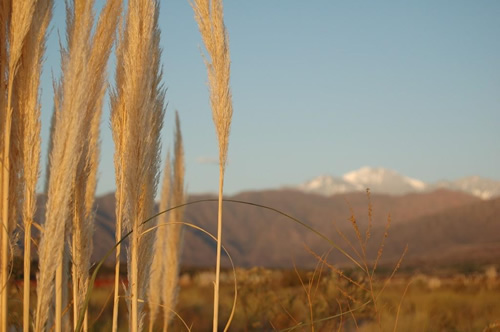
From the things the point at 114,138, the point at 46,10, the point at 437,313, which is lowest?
the point at 437,313

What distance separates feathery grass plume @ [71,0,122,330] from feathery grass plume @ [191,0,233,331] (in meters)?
A: 0.42

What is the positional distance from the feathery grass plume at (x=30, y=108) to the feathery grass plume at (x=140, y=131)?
34 cm

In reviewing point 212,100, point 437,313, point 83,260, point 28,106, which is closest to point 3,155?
point 28,106

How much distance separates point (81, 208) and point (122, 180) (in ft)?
0.75

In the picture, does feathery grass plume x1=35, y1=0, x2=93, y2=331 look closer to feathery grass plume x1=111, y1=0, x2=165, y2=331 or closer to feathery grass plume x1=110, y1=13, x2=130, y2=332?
feathery grass plume x1=111, y1=0, x2=165, y2=331

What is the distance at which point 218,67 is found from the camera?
2.23m

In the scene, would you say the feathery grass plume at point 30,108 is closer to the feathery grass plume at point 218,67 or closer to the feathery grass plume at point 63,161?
the feathery grass plume at point 63,161

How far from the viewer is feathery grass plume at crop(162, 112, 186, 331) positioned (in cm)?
460

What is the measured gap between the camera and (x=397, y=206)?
6450 centimetres

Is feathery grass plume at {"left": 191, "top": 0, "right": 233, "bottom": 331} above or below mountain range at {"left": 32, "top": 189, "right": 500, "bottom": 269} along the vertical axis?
above

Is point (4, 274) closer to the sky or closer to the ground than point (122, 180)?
closer to the ground

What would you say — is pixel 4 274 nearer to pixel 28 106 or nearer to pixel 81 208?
pixel 81 208

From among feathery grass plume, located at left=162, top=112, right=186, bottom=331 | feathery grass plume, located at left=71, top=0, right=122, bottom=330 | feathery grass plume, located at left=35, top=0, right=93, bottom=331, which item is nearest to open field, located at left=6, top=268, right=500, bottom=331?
feathery grass plume, located at left=162, top=112, right=186, bottom=331

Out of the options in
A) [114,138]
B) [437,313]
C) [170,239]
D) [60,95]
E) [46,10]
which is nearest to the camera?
[60,95]
